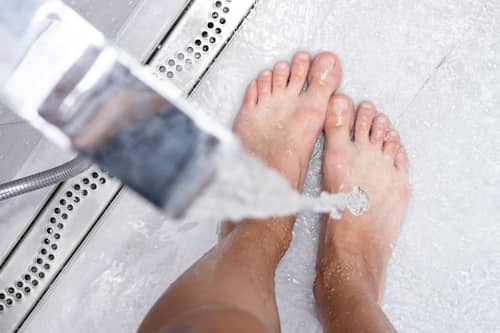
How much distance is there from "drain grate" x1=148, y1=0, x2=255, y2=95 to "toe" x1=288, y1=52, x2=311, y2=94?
0.43 ft

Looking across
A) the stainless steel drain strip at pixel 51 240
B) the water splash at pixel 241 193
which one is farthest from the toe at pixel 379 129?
the water splash at pixel 241 193

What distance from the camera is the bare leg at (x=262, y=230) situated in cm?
85

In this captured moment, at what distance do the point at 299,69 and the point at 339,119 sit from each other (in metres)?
0.12

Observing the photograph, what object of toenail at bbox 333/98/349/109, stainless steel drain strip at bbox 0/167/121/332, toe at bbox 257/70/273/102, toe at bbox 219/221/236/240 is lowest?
stainless steel drain strip at bbox 0/167/121/332

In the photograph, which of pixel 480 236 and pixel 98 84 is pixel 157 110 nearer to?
pixel 98 84

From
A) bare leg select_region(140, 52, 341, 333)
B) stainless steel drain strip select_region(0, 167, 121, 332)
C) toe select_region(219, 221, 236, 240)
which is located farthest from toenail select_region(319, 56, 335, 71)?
stainless steel drain strip select_region(0, 167, 121, 332)

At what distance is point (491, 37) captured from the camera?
3.56 ft

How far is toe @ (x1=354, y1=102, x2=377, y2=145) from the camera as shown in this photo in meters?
1.10

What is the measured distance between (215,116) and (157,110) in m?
0.73

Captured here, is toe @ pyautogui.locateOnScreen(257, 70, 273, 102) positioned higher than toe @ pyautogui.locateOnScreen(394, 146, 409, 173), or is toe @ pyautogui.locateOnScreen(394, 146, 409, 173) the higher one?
toe @ pyautogui.locateOnScreen(394, 146, 409, 173)

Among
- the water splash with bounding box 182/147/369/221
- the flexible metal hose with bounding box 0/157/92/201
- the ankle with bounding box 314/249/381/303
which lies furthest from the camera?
the ankle with bounding box 314/249/381/303

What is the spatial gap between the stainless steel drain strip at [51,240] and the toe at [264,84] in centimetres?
33

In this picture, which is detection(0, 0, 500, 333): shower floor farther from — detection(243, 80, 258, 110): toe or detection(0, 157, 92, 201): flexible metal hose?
detection(0, 157, 92, 201): flexible metal hose

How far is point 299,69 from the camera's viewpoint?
110 centimetres
